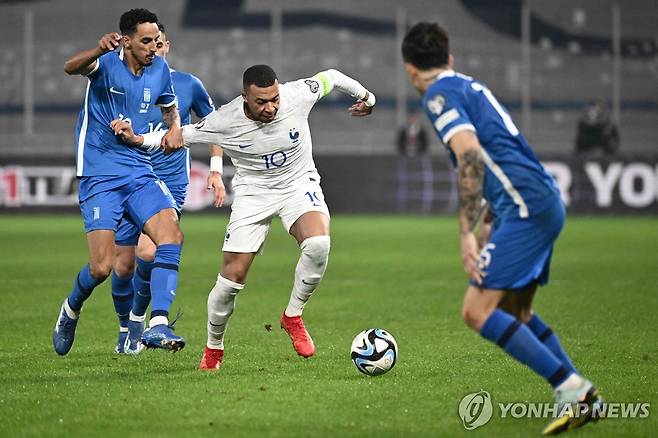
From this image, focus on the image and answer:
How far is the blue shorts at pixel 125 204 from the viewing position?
8.13 m

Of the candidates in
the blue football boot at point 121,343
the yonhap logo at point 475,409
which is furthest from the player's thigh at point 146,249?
the yonhap logo at point 475,409

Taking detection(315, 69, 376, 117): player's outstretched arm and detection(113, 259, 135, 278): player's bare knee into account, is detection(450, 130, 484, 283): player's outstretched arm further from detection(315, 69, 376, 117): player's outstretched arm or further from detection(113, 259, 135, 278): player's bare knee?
detection(113, 259, 135, 278): player's bare knee

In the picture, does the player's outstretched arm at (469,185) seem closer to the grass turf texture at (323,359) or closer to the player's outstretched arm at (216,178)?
the grass turf texture at (323,359)

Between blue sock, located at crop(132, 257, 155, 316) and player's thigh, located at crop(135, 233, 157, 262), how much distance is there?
0.11 feet

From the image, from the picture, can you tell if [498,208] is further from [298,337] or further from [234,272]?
[298,337]

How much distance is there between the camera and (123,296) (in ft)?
28.6

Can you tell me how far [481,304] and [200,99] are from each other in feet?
13.9

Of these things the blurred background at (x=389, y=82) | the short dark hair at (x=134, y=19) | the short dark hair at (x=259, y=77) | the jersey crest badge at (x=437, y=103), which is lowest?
the blurred background at (x=389, y=82)

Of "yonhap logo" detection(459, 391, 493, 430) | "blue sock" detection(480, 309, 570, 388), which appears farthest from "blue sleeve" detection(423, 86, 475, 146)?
"yonhap logo" detection(459, 391, 493, 430)

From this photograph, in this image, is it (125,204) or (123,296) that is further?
(123,296)

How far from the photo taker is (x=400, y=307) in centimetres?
1123

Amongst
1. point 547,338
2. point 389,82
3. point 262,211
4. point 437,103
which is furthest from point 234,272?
point 389,82

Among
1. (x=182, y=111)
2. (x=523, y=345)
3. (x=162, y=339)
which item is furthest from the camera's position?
(x=182, y=111)

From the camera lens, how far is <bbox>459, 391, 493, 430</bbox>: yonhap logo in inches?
236
